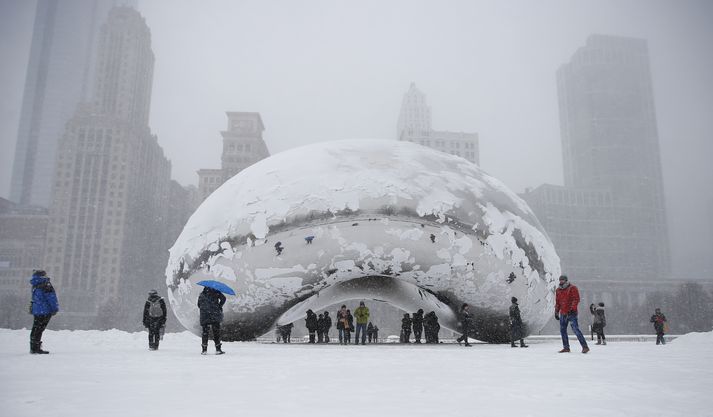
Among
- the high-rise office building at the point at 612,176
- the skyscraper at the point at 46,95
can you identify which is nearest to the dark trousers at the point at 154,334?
the high-rise office building at the point at 612,176

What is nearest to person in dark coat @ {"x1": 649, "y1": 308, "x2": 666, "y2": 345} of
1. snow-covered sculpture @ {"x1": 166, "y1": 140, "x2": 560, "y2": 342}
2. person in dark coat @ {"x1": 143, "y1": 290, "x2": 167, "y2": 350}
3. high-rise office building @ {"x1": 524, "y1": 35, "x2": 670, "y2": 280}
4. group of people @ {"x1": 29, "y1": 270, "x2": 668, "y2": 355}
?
snow-covered sculpture @ {"x1": 166, "y1": 140, "x2": 560, "y2": 342}

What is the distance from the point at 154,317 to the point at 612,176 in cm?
19188

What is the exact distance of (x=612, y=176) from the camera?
178500 millimetres

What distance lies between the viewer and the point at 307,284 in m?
11.8

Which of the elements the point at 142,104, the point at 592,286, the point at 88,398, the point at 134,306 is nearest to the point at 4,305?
the point at 134,306

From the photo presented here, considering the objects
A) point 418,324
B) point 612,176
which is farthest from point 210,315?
point 612,176

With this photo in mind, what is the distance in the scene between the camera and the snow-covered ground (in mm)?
3797

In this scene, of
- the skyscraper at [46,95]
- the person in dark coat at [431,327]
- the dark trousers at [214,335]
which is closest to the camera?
the dark trousers at [214,335]

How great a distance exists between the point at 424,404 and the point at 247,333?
9607 millimetres

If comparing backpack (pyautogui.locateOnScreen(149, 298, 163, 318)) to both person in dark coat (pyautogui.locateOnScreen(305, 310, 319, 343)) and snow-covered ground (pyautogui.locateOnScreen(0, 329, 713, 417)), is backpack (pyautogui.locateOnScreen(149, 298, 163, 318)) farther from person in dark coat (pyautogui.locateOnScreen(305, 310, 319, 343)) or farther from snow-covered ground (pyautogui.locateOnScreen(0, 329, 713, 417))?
person in dark coat (pyautogui.locateOnScreen(305, 310, 319, 343))

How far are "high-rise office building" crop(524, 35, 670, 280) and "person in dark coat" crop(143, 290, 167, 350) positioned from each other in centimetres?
13860

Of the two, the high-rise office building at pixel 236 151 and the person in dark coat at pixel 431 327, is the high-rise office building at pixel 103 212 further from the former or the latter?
the person in dark coat at pixel 431 327

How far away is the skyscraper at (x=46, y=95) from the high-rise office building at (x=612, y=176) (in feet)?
529

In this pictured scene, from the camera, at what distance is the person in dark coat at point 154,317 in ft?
33.0
